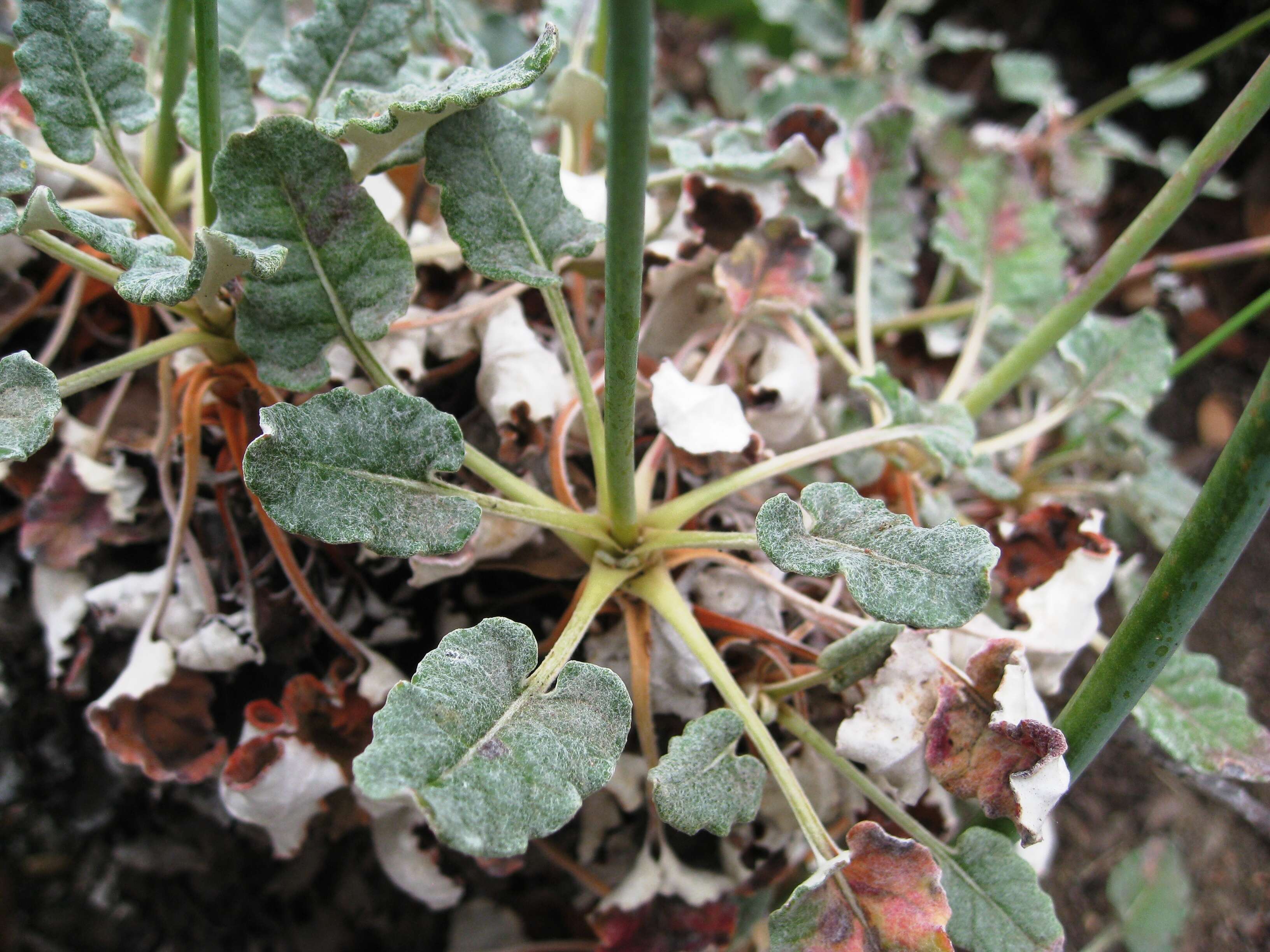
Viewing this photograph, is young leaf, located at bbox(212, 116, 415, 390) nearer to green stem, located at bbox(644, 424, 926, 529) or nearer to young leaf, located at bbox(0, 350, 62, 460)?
young leaf, located at bbox(0, 350, 62, 460)

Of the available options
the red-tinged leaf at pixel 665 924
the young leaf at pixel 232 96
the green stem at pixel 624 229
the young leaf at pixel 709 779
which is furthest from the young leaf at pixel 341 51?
the red-tinged leaf at pixel 665 924

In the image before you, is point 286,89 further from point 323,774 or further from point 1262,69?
point 1262,69

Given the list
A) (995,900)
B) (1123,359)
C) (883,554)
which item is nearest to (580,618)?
(883,554)

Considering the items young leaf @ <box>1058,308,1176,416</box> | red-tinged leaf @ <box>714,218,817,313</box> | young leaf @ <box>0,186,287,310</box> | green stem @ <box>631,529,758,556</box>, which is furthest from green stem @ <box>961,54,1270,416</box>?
young leaf @ <box>0,186,287,310</box>

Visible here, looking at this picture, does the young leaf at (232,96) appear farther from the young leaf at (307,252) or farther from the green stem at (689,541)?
the green stem at (689,541)

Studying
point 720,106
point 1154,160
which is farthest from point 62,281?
point 1154,160
